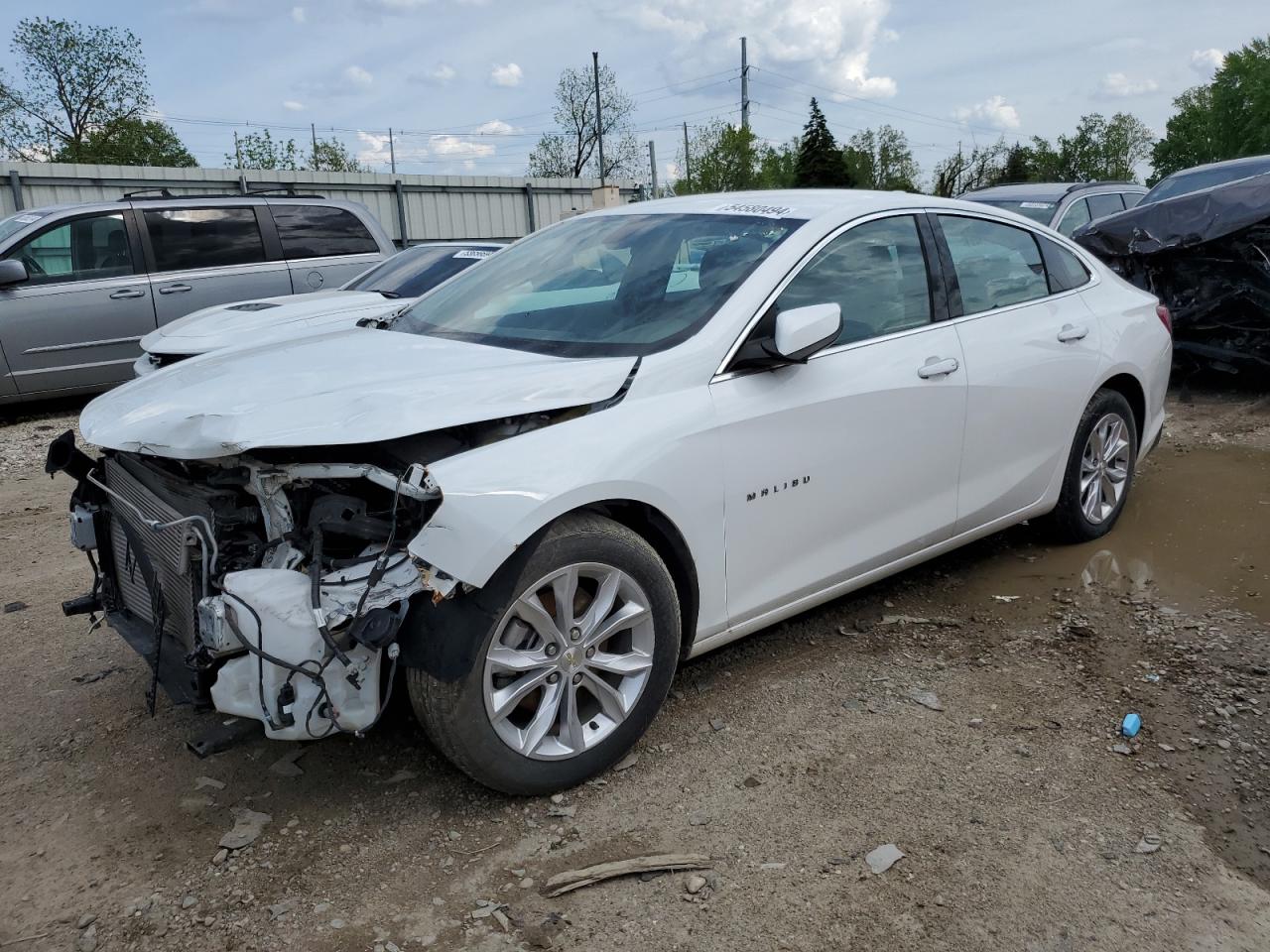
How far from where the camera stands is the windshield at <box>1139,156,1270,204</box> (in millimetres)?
8758

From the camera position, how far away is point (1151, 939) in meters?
2.26

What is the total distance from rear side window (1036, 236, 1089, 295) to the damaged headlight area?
3203 millimetres

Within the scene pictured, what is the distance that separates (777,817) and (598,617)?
2.41 ft

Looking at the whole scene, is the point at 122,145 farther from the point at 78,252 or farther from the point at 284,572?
the point at 284,572

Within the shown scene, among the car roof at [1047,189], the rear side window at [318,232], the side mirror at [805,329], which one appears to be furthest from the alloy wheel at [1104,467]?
the rear side window at [318,232]

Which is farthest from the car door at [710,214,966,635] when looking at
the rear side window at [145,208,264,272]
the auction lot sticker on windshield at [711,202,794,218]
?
the rear side window at [145,208,264,272]

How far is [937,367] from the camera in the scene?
3703 millimetres

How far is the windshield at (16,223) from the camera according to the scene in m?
8.52

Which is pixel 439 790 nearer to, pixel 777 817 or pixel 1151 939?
pixel 777 817

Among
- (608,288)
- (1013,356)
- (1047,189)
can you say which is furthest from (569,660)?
(1047,189)

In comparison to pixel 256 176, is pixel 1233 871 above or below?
below

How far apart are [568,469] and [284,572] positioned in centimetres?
78

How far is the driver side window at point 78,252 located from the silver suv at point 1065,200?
788cm

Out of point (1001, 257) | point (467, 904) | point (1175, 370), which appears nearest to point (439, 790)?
point (467, 904)
